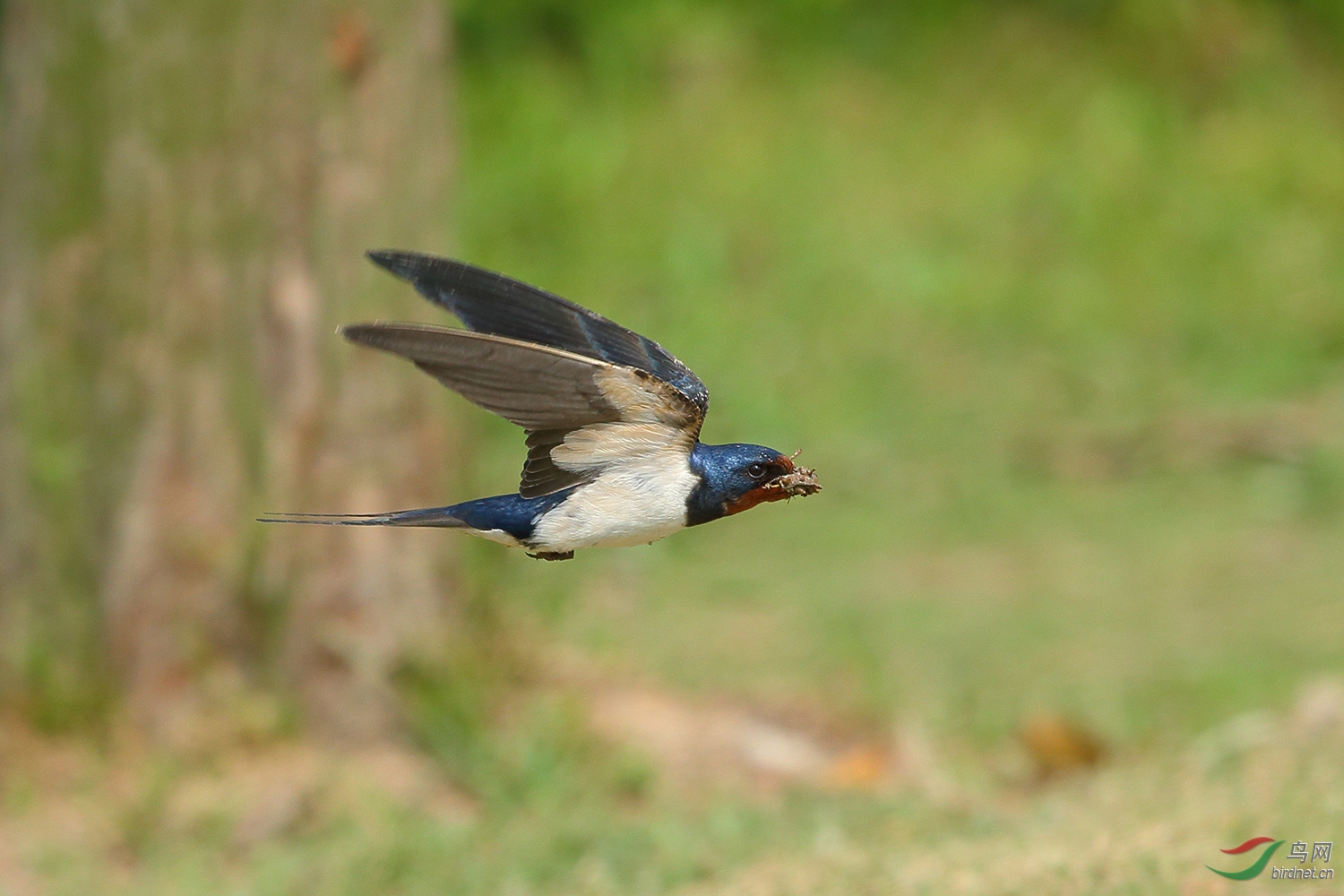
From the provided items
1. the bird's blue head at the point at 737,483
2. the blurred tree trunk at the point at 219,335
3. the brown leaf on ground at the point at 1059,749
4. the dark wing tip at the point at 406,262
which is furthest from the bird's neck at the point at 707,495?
the brown leaf on ground at the point at 1059,749

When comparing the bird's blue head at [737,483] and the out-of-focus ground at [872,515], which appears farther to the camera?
the out-of-focus ground at [872,515]

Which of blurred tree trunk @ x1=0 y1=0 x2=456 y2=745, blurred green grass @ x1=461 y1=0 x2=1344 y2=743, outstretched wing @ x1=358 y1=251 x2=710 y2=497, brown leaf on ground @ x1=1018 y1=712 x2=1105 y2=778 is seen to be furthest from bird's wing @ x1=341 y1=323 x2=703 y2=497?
blurred green grass @ x1=461 y1=0 x2=1344 y2=743

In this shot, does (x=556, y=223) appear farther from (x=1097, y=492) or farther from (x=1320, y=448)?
(x=1320, y=448)

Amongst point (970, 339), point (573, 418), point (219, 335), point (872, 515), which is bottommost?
point (573, 418)

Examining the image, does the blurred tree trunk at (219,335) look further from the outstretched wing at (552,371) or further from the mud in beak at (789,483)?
the mud in beak at (789,483)

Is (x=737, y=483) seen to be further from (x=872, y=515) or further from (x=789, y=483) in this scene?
(x=872, y=515)

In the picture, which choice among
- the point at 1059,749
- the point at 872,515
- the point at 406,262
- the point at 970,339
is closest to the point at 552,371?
the point at 406,262

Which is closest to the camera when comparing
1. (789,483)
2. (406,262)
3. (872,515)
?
(789,483)
